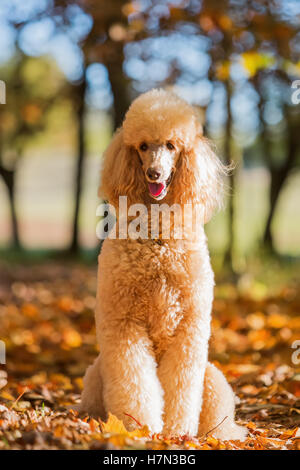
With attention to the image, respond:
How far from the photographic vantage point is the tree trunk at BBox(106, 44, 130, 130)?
6.61 meters

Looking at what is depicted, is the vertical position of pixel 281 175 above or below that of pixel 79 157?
below

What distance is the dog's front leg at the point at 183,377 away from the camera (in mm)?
2621

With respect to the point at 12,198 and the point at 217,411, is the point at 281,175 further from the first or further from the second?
the point at 217,411

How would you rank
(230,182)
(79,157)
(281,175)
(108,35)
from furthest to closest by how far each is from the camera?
(79,157), (281,175), (230,182), (108,35)

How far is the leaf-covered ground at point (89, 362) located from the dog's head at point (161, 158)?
1.11 metres

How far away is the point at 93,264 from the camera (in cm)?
1065

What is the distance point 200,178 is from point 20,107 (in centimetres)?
1103

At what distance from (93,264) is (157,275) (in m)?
8.13

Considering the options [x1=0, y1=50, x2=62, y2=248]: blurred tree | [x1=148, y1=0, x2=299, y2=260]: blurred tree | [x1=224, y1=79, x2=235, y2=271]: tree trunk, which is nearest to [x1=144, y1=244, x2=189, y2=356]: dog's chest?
[x1=148, y1=0, x2=299, y2=260]: blurred tree

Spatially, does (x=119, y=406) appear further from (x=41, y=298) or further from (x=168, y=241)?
(x=41, y=298)

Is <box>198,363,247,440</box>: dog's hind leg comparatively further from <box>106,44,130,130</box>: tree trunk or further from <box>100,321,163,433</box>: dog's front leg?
<box>106,44,130,130</box>: tree trunk

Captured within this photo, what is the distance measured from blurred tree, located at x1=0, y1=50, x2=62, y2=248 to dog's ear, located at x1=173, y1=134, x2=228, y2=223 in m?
9.98

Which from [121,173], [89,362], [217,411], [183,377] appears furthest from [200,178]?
[89,362]

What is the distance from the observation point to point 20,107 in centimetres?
1280
